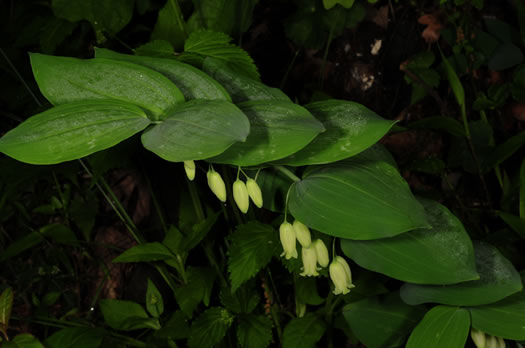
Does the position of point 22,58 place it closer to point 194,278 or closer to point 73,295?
point 73,295

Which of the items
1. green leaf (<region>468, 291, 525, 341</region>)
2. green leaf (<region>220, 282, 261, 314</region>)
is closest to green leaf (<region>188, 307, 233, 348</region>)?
green leaf (<region>220, 282, 261, 314</region>)

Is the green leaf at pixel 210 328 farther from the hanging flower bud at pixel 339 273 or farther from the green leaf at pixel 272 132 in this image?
the green leaf at pixel 272 132

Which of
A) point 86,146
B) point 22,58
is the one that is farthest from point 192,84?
point 22,58

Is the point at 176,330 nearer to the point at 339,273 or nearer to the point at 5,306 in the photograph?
the point at 5,306

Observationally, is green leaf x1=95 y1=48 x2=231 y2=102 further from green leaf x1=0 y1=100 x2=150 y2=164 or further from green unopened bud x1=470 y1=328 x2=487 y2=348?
Result: green unopened bud x1=470 y1=328 x2=487 y2=348

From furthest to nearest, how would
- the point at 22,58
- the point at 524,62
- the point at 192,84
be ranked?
1. the point at 22,58
2. the point at 524,62
3. the point at 192,84

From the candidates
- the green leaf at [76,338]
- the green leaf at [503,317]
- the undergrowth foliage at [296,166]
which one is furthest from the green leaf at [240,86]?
the green leaf at [76,338]
